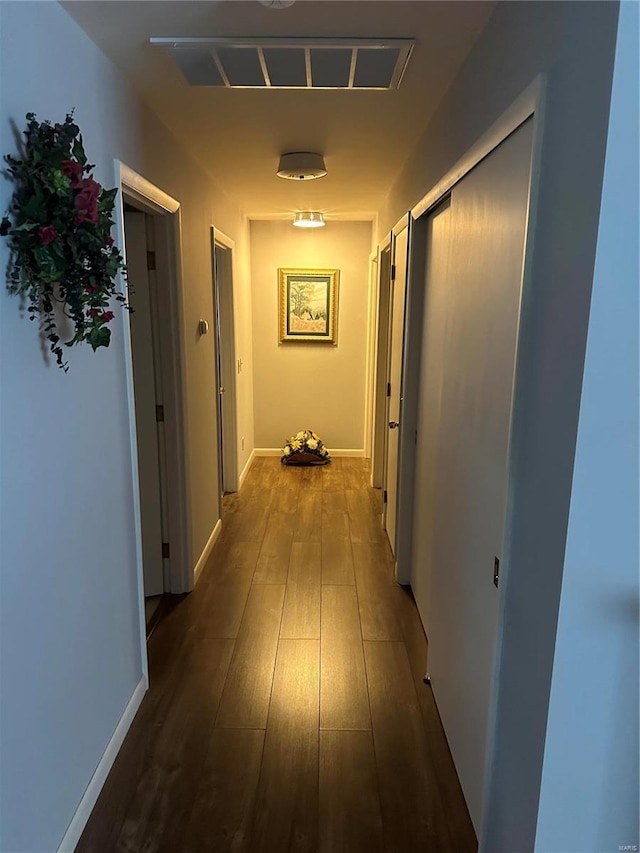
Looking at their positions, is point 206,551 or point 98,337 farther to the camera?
point 206,551

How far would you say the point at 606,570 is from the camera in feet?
3.52

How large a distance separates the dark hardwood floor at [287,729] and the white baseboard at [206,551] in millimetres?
57

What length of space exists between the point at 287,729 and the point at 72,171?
2004 millimetres

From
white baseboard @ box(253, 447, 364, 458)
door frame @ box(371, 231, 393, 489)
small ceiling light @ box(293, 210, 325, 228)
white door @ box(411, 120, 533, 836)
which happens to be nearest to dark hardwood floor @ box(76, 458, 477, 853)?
white door @ box(411, 120, 533, 836)

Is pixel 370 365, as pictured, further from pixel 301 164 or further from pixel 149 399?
pixel 149 399

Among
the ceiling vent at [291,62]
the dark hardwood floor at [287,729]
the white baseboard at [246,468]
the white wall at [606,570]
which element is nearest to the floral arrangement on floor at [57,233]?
the ceiling vent at [291,62]

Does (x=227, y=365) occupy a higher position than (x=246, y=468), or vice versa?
(x=227, y=365)

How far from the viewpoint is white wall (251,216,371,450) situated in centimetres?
565

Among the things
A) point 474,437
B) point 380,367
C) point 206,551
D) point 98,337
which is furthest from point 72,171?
point 380,367

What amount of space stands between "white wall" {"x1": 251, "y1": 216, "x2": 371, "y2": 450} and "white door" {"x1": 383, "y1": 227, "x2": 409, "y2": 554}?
2060mm

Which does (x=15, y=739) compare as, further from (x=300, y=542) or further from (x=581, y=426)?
(x=300, y=542)

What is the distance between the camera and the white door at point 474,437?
4.67 ft

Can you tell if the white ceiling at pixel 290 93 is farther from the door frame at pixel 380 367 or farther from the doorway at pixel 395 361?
the door frame at pixel 380 367

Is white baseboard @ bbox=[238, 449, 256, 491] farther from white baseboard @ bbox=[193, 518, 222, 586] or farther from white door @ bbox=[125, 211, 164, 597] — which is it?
white door @ bbox=[125, 211, 164, 597]
